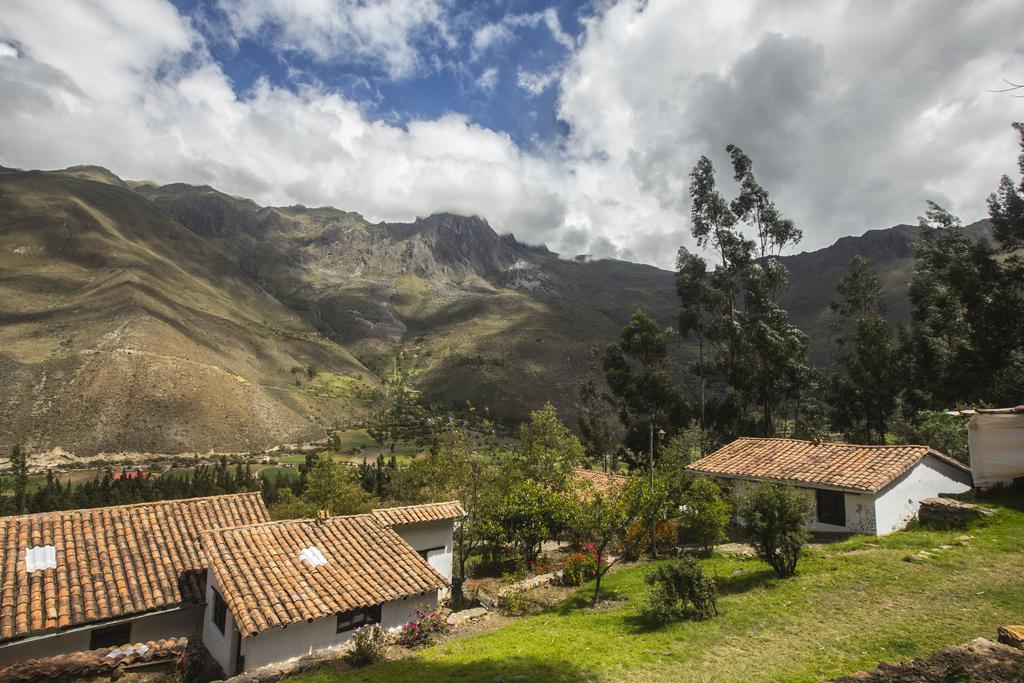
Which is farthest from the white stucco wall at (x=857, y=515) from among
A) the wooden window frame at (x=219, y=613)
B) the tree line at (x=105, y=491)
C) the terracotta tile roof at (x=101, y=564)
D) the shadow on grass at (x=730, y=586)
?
the tree line at (x=105, y=491)

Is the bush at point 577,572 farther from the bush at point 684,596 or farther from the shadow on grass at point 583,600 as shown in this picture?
the bush at point 684,596

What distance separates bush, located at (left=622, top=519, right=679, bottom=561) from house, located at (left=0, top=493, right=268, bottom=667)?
15.1 meters

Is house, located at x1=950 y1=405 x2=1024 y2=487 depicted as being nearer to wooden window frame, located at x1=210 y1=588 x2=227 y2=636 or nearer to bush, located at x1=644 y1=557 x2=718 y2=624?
bush, located at x1=644 y1=557 x2=718 y2=624

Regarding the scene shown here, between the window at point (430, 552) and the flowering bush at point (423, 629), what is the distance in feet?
20.4

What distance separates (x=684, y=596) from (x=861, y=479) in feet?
33.8

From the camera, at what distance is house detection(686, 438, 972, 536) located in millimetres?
18375

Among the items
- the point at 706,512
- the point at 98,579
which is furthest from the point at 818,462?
the point at 98,579

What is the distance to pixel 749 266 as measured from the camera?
34031 mm

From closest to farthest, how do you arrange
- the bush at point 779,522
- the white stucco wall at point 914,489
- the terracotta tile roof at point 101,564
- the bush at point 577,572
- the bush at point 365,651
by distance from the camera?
1. the bush at point 365,651
2. the terracotta tile roof at point 101,564
3. the bush at point 779,522
4. the white stucco wall at point 914,489
5. the bush at point 577,572

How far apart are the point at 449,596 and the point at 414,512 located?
3421 millimetres

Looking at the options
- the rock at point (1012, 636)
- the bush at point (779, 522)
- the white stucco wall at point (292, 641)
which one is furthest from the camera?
the bush at point (779, 522)

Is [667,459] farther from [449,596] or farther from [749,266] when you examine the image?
[749,266]

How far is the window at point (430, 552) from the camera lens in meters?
21.3

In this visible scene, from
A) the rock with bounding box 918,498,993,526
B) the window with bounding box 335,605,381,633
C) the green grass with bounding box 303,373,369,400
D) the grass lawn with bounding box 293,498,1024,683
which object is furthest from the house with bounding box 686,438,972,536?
the green grass with bounding box 303,373,369,400
